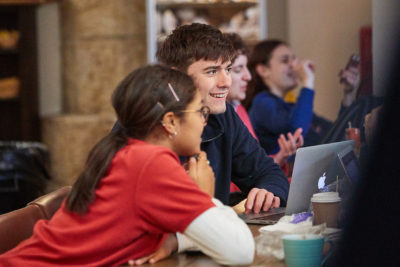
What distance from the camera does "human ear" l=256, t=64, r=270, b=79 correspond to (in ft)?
15.5

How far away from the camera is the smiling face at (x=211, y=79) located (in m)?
2.21

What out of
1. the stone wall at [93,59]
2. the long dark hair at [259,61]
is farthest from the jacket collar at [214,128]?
the stone wall at [93,59]

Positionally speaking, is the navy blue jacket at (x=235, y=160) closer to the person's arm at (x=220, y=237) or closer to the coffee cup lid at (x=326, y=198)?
the coffee cup lid at (x=326, y=198)

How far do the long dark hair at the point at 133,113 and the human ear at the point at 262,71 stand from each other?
3200mm

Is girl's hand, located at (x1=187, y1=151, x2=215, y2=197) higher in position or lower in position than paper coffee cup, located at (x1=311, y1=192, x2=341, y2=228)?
higher

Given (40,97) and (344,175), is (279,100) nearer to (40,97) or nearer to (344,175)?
(344,175)

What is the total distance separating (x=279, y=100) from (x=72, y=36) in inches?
127

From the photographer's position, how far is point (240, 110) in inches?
137

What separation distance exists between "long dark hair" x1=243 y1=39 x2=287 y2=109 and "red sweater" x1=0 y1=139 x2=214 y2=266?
10.2ft

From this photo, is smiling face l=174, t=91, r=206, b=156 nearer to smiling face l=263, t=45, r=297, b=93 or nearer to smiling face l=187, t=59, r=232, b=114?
smiling face l=187, t=59, r=232, b=114

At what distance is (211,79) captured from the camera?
7.29 feet

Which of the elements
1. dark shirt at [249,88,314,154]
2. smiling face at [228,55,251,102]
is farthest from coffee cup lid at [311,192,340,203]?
dark shirt at [249,88,314,154]

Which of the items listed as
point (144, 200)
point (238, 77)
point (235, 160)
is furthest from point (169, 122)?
point (238, 77)

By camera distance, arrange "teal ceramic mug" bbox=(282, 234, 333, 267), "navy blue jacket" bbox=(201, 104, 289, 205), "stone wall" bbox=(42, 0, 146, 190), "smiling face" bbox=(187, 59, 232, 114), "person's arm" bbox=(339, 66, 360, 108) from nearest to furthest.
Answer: "teal ceramic mug" bbox=(282, 234, 333, 267), "smiling face" bbox=(187, 59, 232, 114), "navy blue jacket" bbox=(201, 104, 289, 205), "person's arm" bbox=(339, 66, 360, 108), "stone wall" bbox=(42, 0, 146, 190)
